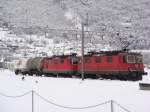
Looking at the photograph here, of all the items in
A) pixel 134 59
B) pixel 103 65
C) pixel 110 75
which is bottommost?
pixel 110 75

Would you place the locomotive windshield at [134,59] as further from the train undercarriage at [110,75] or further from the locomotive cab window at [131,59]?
the train undercarriage at [110,75]

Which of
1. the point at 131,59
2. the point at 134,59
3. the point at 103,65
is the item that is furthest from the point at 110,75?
the point at 134,59

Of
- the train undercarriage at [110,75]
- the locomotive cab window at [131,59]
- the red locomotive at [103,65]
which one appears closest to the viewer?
the train undercarriage at [110,75]

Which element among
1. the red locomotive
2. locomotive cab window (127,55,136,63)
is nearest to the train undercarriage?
the red locomotive

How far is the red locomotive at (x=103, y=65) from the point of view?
33.2 metres

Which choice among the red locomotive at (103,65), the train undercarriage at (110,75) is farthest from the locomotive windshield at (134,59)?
the train undercarriage at (110,75)

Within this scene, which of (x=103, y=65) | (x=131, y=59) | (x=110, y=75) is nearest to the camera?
(x=131, y=59)

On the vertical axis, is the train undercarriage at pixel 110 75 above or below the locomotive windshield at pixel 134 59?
below

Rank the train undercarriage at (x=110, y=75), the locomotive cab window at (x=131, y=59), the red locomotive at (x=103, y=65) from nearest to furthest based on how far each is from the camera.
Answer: the train undercarriage at (x=110, y=75), the red locomotive at (x=103, y=65), the locomotive cab window at (x=131, y=59)

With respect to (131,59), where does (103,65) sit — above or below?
below

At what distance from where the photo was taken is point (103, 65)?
3525 centimetres

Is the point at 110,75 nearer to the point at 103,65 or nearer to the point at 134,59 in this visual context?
the point at 103,65

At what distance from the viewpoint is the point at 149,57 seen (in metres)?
87.9

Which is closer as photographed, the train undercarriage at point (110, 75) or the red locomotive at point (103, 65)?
the train undercarriage at point (110, 75)
